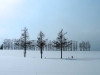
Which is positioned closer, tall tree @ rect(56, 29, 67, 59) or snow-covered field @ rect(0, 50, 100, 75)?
snow-covered field @ rect(0, 50, 100, 75)

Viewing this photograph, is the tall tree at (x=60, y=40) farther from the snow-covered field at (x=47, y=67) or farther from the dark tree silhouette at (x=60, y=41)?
the snow-covered field at (x=47, y=67)

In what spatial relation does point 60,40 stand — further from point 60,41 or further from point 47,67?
point 47,67

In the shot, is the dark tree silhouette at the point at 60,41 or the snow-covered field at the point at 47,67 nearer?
the snow-covered field at the point at 47,67

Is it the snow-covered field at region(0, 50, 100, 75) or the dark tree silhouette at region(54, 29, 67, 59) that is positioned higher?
the dark tree silhouette at region(54, 29, 67, 59)

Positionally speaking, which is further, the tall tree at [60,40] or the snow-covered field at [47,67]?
the tall tree at [60,40]

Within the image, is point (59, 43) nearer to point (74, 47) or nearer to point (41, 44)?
point (41, 44)

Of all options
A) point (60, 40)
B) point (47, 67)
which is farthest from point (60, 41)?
point (47, 67)

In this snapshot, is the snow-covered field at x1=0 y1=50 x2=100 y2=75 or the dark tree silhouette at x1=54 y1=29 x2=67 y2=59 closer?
the snow-covered field at x1=0 y1=50 x2=100 y2=75

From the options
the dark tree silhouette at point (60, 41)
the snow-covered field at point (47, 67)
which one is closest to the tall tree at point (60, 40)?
the dark tree silhouette at point (60, 41)

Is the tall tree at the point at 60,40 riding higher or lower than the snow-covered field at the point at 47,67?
higher

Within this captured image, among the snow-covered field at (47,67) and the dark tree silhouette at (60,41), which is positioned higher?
the dark tree silhouette at (60,41)

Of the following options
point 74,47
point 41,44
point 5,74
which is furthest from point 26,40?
point 74,47

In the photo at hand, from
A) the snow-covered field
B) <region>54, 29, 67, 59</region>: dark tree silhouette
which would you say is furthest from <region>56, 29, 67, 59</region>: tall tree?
the snow-covered field

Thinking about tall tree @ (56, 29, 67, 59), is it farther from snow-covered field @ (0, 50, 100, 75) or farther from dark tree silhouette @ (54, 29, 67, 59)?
snow-covered field @ (0, 50, 100, 75)
